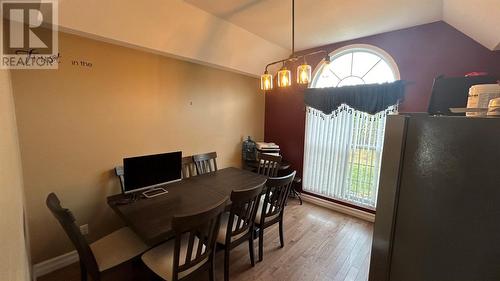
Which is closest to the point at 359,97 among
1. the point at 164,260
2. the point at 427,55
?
the point at 427,55

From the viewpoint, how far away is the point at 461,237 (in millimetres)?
844

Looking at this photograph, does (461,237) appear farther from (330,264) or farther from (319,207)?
(319,207)

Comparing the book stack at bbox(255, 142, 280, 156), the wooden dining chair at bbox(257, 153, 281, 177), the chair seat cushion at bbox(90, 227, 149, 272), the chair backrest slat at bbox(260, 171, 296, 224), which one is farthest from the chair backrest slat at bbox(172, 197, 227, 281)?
the book stack at bbox(255, 142, 280, 156)

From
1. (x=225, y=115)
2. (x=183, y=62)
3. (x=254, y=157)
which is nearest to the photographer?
(x=183, y=62)

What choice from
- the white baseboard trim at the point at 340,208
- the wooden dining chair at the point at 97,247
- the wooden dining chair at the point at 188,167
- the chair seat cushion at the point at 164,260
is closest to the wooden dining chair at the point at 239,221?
the chair seat cushion at the point at 164,260

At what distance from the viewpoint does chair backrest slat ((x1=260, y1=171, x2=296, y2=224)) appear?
2070 mm

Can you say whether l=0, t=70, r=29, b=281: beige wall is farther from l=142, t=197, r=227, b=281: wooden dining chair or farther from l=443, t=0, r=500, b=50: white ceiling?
l=443, t=0, r=500, b=50: white ceiling

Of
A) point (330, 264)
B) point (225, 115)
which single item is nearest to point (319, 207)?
point (330, 264)

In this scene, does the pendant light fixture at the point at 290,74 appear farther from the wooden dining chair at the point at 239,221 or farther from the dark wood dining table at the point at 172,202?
the dark wood dining table at the point at 172,202

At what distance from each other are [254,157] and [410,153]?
110 inches

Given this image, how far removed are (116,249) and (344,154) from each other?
3109mm

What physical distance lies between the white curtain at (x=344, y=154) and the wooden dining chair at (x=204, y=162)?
5.51ft

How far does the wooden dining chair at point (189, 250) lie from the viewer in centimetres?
135

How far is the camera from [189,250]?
1454 millimetres
